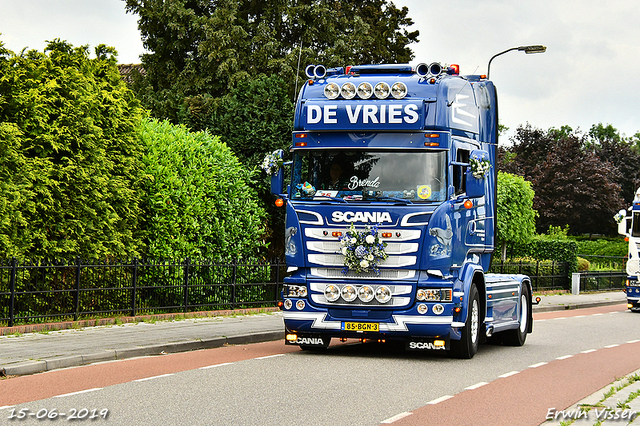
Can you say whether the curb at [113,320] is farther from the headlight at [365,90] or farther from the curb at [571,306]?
the curb at [571,306]

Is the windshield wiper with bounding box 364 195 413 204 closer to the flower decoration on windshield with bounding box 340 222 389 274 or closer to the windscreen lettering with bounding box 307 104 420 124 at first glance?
the flower decoration on windshield with bounding box 340 222 389 274

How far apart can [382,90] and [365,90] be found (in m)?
0.25

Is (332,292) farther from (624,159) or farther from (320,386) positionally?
(624,159)

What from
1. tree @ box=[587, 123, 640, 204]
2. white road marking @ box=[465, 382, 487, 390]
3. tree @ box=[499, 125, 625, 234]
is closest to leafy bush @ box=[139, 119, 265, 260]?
white road marking @ box=[465, 382, 487, 390]

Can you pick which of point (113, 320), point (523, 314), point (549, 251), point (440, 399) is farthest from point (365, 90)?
point (549, 251)

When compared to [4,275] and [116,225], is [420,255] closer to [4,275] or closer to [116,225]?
[4,275]

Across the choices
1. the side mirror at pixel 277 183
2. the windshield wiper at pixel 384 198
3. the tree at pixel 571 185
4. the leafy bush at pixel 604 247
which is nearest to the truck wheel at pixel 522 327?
the windshield wiper at pixel 384 198

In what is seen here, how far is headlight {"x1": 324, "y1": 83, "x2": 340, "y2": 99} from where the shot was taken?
12.6 m

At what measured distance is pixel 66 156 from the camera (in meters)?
16.4

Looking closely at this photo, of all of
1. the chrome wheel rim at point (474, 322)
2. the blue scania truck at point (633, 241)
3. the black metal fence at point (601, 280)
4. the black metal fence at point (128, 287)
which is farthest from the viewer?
the black metal fence at point (601, 280)

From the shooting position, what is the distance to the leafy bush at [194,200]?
19.1 m

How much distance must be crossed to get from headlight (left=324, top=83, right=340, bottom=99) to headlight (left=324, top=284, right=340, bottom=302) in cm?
279

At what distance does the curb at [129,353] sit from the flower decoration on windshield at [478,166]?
17.0 feet

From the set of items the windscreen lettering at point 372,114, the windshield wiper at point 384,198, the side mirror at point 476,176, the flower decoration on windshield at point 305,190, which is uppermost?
the windscreen lettering at point 372,114
